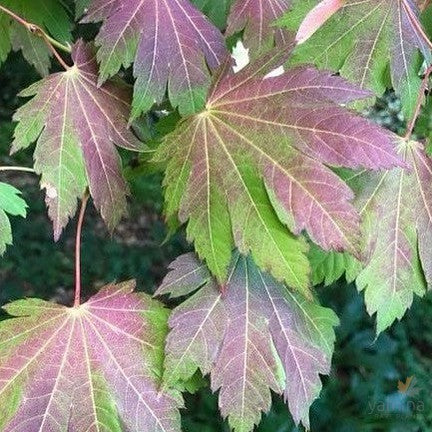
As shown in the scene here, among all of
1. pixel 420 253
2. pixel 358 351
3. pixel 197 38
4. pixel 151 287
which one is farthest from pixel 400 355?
pixel 197 38

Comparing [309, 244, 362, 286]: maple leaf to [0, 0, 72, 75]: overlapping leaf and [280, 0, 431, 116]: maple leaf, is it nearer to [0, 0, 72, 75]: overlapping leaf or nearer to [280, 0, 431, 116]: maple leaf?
[280, 0, 431, 116]: maple leaf

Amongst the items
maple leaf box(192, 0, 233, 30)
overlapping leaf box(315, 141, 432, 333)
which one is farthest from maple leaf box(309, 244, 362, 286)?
maple leaf box(192, 0, 233, 30)

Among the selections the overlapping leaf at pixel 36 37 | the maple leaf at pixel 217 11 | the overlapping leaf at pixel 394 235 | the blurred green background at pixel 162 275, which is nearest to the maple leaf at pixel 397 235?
the overlapping leaf at pixel 394 235

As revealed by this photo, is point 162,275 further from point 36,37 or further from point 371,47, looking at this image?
point 371,47

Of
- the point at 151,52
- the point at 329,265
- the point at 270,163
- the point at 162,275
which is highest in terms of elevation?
the point at 151,52

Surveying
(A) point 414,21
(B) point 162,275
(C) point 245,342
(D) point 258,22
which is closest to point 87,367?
(C) point 245,342

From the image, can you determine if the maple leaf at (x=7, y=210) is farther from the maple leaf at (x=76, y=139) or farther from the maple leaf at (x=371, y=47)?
the maple leaf at (x=371, y=47)
